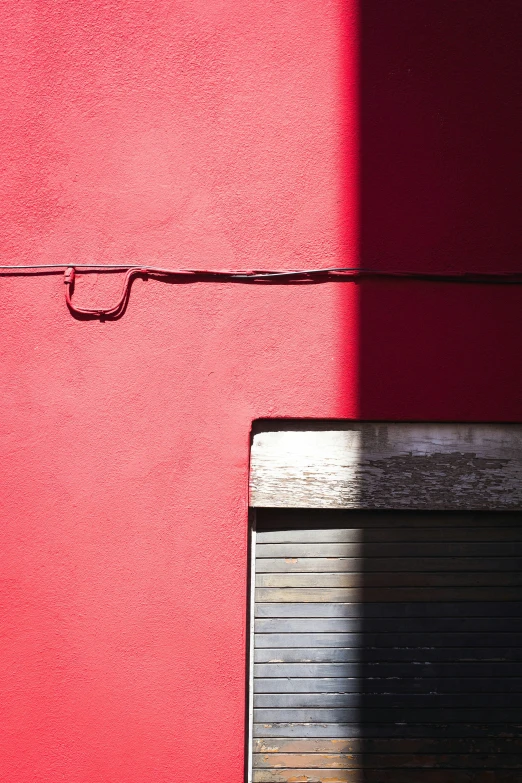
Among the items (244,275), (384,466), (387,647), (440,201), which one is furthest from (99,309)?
(387,647)

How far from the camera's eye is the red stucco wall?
3.34 m

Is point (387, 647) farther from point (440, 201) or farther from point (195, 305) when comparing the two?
point (440, 201)

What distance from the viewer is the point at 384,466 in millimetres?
3512

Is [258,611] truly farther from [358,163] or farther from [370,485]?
[358,163]

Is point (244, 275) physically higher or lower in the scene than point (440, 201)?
lower

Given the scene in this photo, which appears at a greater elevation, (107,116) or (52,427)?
(107,116)

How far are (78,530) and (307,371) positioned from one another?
129 centimetres

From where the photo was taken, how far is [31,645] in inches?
132

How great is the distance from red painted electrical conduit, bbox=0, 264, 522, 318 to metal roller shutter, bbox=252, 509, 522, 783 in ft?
3.69

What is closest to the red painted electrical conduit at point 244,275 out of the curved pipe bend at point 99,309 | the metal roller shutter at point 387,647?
the curved pipe bend at point 99,309

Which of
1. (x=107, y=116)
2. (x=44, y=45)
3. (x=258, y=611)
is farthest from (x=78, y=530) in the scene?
(x=44, y=45)

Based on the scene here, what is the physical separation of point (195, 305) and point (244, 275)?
274 millimetres

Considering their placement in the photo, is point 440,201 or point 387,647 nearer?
point 387,647

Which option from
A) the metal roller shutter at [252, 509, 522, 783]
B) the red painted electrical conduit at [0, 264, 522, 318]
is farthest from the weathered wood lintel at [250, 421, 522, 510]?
the red painted electrical conduit at [0, 264, 522, 318]
